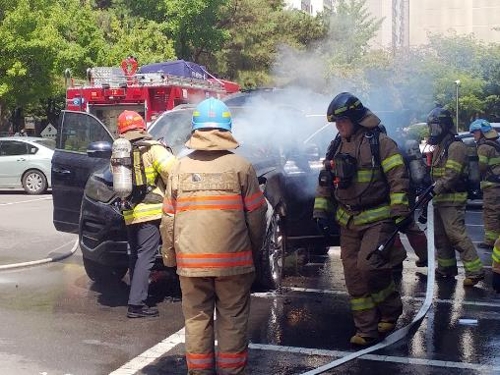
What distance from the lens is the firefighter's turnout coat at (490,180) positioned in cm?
918

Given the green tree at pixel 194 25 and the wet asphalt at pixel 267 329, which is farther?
the green tree at pixel 194 25

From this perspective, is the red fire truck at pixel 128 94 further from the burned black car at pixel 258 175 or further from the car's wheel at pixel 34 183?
the burned black car at pixel 258 175

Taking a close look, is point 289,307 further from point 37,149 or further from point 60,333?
point 37,149

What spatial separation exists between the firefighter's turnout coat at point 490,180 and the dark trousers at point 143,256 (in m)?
4.43

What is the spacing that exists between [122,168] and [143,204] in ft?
1.21

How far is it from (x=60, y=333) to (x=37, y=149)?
13130 mm

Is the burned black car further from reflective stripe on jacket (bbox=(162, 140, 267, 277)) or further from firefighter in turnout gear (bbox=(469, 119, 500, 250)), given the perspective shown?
reflective stripe on jacket (bbox=(162, 140, 267, 277))

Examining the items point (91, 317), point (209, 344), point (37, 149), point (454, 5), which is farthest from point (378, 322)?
point (454, 5)

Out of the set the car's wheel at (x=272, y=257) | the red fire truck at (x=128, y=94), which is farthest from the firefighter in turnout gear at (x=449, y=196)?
the red fire truck at (x=128, y=94)

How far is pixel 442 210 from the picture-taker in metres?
8.03

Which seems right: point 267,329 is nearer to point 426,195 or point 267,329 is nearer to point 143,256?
point 143,256

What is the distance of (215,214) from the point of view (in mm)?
4379

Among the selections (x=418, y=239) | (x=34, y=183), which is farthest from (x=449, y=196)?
(x=34, y=183)

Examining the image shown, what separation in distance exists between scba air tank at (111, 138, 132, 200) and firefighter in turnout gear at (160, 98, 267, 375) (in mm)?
1822
